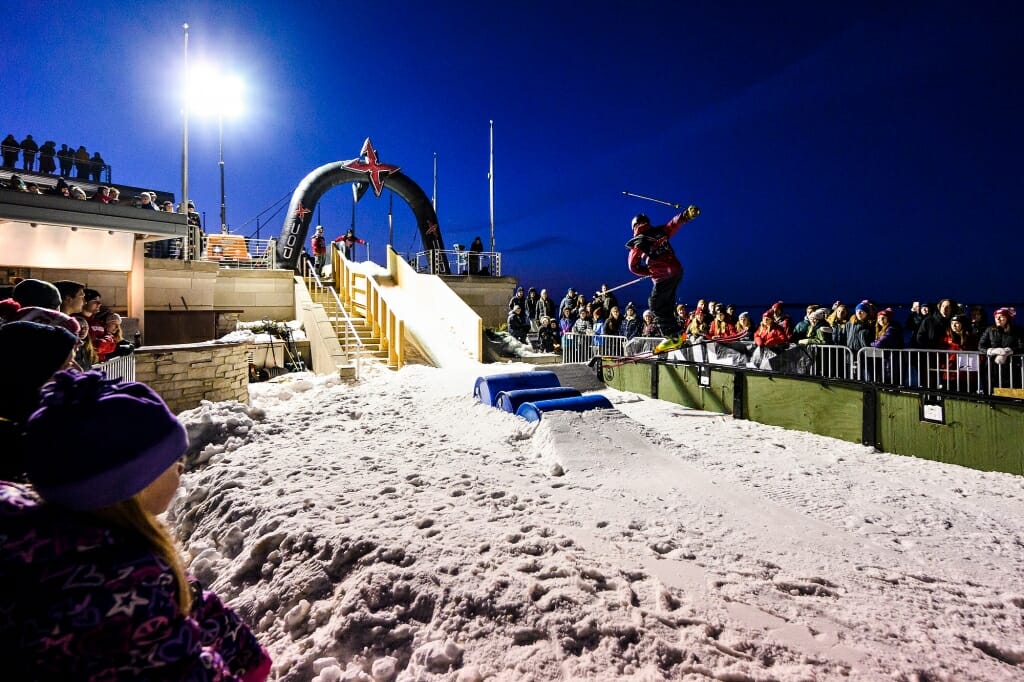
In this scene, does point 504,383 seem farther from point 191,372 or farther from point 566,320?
point 566,320

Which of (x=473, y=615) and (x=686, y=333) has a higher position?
(x=686, y=333)

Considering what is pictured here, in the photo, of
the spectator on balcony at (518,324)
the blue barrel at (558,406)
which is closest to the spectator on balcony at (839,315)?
the blue barrel at (558,406)

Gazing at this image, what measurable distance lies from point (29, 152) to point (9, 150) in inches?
21.6

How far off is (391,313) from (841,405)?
10.3 m

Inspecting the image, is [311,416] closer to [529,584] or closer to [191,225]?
[529,584]

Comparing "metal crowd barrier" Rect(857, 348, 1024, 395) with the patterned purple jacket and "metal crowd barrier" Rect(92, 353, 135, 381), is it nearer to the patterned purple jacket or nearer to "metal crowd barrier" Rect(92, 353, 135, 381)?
the patterned purple jacket

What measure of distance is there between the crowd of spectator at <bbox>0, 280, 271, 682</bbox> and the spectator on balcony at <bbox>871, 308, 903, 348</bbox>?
30.6 ft

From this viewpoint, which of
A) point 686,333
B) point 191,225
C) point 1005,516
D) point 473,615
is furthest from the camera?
point 191,225

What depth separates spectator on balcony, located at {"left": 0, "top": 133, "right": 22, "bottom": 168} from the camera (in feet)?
63.4

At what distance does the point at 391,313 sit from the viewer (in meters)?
13.9

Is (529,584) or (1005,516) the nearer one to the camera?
(529,584)

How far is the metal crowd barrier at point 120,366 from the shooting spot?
7.11 metres

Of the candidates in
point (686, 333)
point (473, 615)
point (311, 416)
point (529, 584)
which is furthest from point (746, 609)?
point (686, 333)

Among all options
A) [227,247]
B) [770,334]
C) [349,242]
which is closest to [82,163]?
[227,247]
